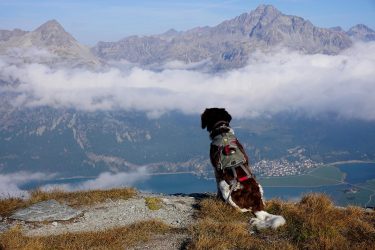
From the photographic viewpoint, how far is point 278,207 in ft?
34.9

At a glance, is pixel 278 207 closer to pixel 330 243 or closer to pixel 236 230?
pixel 236 230

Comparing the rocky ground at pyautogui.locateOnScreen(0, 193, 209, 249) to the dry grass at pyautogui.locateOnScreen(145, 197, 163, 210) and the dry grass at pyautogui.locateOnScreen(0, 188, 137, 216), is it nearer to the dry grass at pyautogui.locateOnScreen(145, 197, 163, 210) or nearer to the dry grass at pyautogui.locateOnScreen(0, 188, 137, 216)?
the dry grass at pyautogui.locateOnScreen(145, 197, 163, 210)

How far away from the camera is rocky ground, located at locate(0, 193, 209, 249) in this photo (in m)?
10.0

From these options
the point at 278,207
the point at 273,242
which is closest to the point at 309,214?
the point at 278,207

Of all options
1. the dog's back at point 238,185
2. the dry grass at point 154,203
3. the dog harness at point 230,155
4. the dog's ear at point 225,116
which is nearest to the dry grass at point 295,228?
the dog's back at point 238,185

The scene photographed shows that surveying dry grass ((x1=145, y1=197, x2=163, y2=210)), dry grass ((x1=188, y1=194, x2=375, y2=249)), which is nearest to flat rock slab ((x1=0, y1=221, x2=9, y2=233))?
dry grass ((x1=145, y1=197, x2=163, y2=210))

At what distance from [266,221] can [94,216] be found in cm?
432

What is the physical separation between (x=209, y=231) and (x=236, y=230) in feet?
1.81

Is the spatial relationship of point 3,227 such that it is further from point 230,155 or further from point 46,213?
point 230,155

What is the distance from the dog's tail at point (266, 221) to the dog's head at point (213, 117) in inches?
111

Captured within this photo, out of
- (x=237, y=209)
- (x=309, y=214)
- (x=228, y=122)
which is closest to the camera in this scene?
(x=309, y=214)

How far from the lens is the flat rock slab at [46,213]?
34.6 ft

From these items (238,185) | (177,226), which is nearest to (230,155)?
(238,185)

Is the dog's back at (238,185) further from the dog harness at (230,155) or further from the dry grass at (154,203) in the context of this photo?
the dry grass at (154,203)
